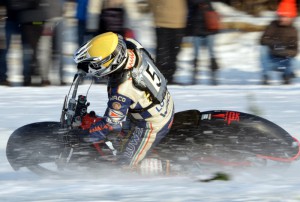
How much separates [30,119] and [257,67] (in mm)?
5084

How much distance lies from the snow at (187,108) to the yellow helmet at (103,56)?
3.18 feet

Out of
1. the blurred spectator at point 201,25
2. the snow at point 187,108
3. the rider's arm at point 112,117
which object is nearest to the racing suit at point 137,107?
the rider's arm at point 112,117

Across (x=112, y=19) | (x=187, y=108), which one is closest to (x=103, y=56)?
(x=187, y=108)

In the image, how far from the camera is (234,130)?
736cm

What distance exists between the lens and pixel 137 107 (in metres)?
7.13

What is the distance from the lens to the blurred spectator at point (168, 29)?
11.3 m

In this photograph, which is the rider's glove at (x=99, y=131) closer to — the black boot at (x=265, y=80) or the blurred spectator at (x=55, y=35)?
the blurred spectator at (x=55, y=35)

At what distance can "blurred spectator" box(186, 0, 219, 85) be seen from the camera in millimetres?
11547

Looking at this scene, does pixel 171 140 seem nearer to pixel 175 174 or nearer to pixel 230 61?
pixel 175 174

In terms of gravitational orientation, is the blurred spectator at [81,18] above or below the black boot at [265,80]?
above

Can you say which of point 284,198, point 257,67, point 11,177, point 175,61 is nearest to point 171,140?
point 11,177

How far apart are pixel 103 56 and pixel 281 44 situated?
18.4 feet

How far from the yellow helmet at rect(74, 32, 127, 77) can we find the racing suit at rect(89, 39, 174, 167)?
78 millimetres

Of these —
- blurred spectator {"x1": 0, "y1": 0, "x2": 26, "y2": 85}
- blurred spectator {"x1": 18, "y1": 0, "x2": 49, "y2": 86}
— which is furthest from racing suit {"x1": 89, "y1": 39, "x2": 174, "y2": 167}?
blurred spectator {"x1": 0, "y1": 0, "x2": 26, "y2": 85}
